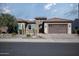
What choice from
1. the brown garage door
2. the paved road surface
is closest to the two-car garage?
the brown garage door

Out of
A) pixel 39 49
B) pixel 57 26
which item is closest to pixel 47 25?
pixel 57 26

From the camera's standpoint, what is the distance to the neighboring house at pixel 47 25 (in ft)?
18.7

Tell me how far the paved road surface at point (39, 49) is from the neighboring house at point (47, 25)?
191 mm

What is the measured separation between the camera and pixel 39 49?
572cm

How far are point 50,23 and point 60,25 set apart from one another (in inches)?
5.8

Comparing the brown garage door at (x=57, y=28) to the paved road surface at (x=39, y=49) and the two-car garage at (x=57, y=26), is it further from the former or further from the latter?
the paved road surface at (x=39, y=49)

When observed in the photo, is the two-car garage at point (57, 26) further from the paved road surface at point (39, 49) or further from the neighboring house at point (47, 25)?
the paved road surface at point (39, 49)

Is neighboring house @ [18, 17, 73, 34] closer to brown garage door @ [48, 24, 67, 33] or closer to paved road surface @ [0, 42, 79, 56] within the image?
brown garage door @ [48, 24, 67, 33]

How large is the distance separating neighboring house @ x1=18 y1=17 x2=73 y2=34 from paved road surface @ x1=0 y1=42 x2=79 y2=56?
191mm

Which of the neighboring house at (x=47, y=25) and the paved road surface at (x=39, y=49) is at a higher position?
the neighboring house at (x=47, y=25)

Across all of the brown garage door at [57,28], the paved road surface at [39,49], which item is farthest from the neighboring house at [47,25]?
the paved road surface at [39,49]

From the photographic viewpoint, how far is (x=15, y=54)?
18.8 feet

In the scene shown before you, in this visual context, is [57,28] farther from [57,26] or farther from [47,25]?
[47,25]

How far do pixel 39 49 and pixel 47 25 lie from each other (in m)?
0.37
